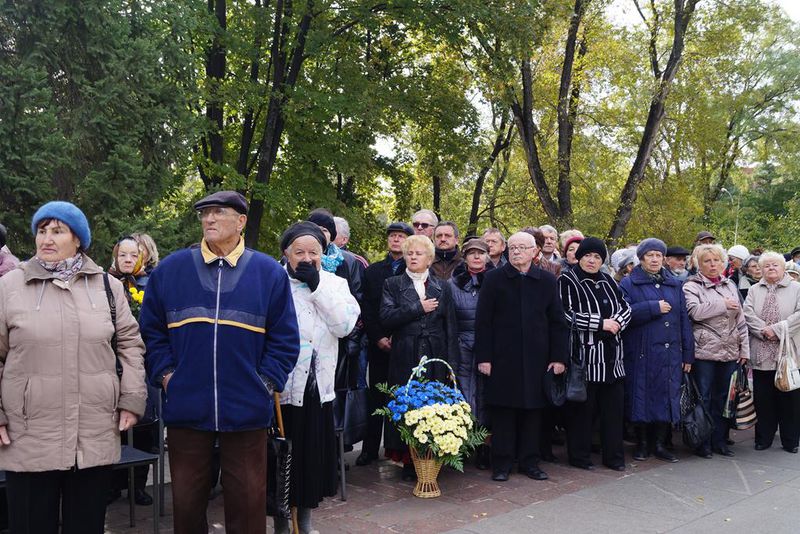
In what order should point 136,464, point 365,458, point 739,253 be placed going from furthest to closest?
point 739,253 < point 365,458 < point 136,464

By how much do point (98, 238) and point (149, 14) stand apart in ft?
11.6

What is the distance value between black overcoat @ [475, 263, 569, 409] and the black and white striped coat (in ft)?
1.05

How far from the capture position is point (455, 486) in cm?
650

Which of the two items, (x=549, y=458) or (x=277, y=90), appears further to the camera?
(x=277, y=90)

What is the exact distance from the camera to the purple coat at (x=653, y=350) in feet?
24.3

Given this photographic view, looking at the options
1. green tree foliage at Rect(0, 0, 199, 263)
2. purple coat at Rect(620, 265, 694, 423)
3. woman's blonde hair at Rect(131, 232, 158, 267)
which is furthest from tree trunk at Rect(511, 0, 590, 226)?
woman's blonde hair at Rect(131, 232, 158, 267)

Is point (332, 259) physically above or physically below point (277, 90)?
below

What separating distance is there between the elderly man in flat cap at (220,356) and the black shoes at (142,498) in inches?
77.8

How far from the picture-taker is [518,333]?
6.75 metres

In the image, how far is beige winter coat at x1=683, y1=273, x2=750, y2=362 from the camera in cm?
779

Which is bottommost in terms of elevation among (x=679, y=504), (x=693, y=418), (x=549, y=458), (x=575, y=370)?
(x=679, y=504)

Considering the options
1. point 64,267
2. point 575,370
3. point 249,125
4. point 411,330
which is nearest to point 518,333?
point 575,370

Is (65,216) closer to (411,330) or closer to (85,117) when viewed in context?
(411,330)

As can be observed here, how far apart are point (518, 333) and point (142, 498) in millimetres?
3327
